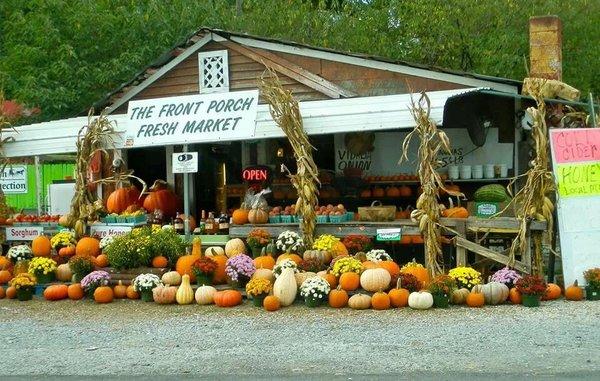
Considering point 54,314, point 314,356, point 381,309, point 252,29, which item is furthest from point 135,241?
point 252,29

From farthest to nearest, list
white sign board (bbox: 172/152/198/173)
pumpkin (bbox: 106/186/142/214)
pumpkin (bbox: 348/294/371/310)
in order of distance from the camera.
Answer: pumpkin (bbox: 106/186/142/214) < white sign board (bbox: 172/152/198/173) < pumpkin (bbox: 348/294/371/310)

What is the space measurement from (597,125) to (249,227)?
17.7ft

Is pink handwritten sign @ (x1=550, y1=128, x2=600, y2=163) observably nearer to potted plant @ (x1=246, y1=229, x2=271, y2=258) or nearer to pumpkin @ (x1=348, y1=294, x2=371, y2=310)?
pumpkin @ (x1=348, y1=294, x2=371, y2=310)

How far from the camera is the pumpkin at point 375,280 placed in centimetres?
1077

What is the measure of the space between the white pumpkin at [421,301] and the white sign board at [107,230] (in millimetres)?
4996

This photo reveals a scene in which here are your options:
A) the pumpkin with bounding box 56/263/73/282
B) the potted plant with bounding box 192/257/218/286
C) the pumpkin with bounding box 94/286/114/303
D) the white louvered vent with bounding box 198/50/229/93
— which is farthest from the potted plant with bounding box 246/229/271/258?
the white louvered vent with bounding box 198/50/229/93

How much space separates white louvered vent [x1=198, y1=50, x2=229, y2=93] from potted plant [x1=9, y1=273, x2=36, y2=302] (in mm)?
5585

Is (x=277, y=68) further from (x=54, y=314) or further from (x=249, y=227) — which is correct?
(x=54, y=314)

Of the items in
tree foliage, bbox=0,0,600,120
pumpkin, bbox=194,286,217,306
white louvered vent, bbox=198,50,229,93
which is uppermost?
tree foliage, bbox=0,0,600,120

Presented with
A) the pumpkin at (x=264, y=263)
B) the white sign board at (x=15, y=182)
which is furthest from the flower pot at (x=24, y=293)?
the white sign board at (x=15, y=182)

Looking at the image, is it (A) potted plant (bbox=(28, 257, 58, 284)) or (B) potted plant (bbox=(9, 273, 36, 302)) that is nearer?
(B) potted plant (bbox=(9, 273, 36, 302))

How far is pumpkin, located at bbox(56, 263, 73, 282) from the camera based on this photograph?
12.5 meters

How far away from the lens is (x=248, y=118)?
499 inches

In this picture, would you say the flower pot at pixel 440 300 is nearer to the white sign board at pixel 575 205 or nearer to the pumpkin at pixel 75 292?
the white sign board at pixel 575 205
